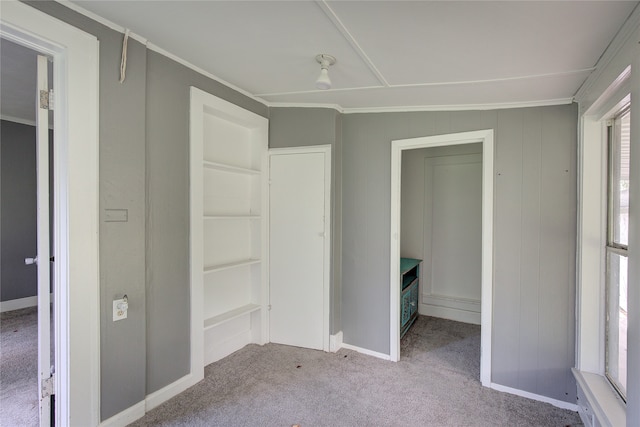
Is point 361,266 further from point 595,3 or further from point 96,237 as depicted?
point 595,3

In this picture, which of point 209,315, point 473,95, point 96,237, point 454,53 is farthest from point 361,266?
point 96,237

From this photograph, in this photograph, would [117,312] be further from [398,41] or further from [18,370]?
[398,41]

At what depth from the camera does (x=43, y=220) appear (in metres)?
1.68

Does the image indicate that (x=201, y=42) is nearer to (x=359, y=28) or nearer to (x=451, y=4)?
(x=359, y=28)

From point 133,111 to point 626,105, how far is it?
2.82 metres

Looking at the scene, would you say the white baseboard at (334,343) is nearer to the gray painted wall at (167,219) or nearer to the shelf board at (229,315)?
the shelf board at (229,315)

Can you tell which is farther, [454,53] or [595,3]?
[454,53]

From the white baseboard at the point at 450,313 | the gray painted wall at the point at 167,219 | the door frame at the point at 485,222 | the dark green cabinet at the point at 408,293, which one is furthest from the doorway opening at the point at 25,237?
the white baseboard at the point at 450,313

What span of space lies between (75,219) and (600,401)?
3.02 metres

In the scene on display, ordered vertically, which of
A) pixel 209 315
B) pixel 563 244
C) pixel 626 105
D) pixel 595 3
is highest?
pixel 595 3

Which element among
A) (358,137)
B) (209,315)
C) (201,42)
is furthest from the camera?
(358,137)

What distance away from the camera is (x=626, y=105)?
177 cm

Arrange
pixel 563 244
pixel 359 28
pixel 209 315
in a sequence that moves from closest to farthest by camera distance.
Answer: pixel 359 28 → pixel 563 244 → pixel 209 315

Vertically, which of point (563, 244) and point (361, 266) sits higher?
point (563, 244)
